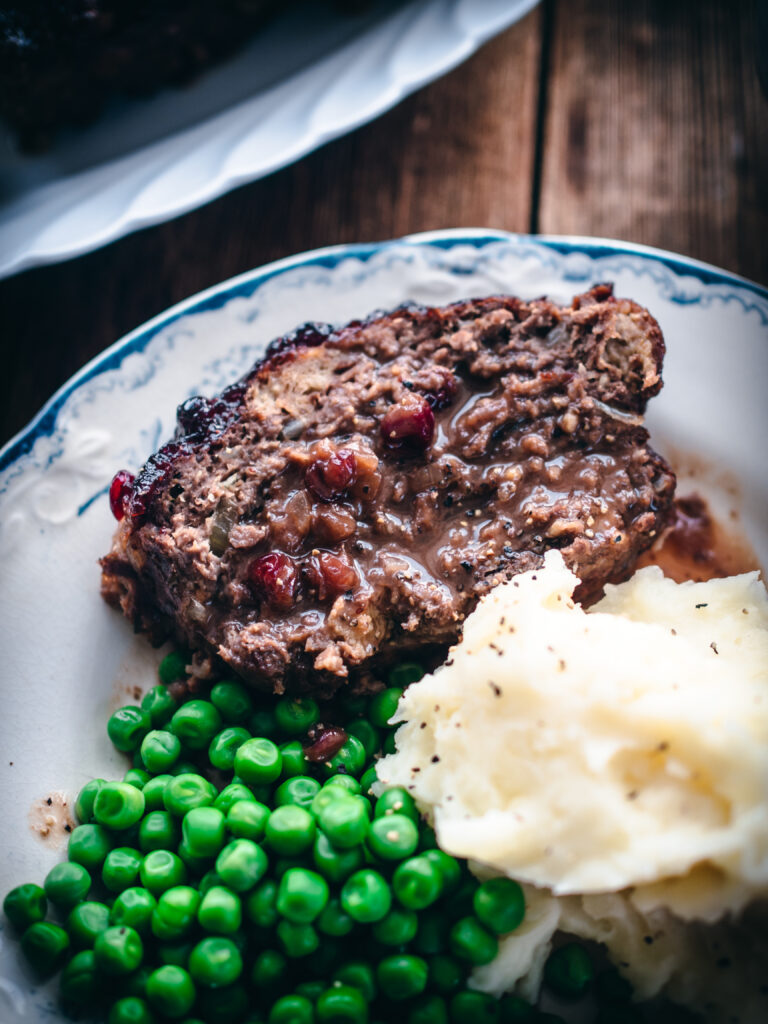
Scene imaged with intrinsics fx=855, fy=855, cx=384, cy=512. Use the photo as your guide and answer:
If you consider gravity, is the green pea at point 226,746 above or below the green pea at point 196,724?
below

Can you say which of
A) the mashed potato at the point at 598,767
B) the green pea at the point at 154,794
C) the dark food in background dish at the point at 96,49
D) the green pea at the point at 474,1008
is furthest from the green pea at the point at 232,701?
the dark food in background dish at the point at 96,49

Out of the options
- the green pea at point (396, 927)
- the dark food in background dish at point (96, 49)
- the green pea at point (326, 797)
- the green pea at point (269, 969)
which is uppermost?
the dark food in background dish at point (96, 49)

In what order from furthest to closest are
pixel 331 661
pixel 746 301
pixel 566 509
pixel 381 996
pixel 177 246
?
pixel 177 246 < pixel 746 301 < pixel 566 509 < pixel 331 661 < pixel 381 996

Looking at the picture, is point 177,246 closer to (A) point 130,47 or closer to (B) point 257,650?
(A) point 130,47

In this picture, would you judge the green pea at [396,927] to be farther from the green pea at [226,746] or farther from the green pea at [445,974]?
the green pea at [226,746]

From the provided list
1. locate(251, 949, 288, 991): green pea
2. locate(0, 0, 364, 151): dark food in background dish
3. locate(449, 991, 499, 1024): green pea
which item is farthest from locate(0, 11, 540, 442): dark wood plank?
locate(449, 991, 499, 1024): green pea

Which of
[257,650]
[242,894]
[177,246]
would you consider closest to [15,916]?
[242,894]

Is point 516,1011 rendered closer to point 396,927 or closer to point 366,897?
point 396,927
